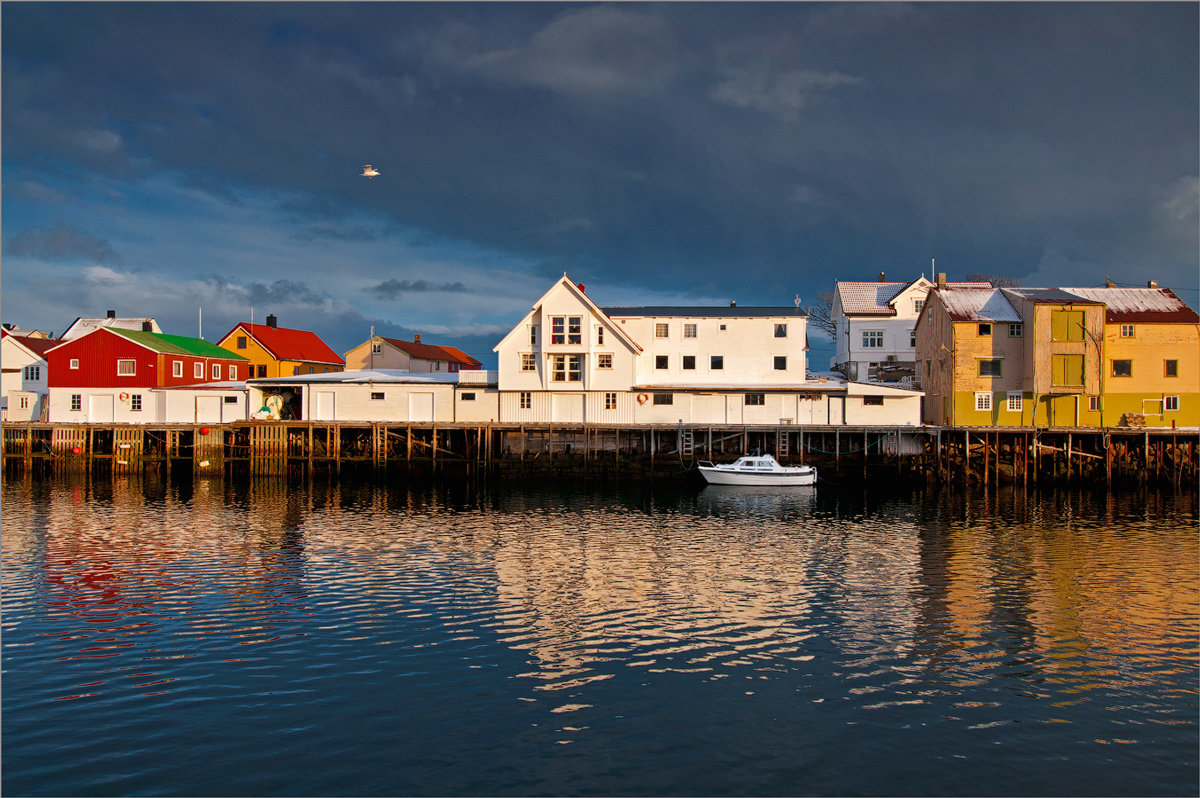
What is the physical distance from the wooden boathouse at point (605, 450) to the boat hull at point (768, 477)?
3.15 metres

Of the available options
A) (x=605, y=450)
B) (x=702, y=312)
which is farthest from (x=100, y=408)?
(x=702, y=312)

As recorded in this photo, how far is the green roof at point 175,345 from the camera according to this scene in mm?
66812

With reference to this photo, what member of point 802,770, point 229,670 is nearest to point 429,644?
point 229,670

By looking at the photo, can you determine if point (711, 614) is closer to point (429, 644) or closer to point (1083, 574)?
point (429, 644)

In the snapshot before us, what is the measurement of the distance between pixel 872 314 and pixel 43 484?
68.6 meters

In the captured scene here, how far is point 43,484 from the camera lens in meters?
53.8

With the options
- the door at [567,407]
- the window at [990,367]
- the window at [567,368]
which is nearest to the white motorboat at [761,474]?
the door at [567,407]

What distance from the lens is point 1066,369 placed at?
54.7 metres

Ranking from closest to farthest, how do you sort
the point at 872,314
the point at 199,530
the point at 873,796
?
the point at 873,796
the point at 199,530
the point at 872,314

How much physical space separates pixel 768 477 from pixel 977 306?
69.0 ft

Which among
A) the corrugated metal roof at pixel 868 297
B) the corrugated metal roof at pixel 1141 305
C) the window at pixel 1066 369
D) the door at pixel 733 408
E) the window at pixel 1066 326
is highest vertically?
the corrugated metal roof at pixel 868 297

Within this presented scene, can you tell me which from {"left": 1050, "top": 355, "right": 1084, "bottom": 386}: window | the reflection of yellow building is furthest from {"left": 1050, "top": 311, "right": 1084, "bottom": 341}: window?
{"left": 1050, "top": 355, "right": 1084, "bottom": 386}: window

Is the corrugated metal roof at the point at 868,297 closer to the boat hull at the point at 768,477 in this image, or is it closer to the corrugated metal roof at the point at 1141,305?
the corrugated metal roof at the point at 1141,305

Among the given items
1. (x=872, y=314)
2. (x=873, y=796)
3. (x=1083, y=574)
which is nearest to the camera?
(x=873, y=796)
